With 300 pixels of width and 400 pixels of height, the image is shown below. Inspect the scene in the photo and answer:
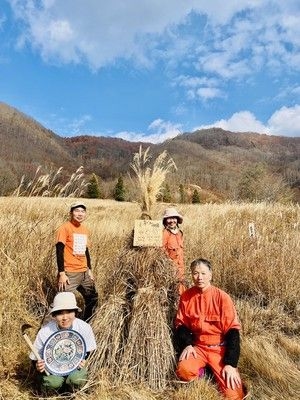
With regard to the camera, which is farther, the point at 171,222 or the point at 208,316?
the point at 171,222

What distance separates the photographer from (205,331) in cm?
340

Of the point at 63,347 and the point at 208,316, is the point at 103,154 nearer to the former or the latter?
the point at 208,316

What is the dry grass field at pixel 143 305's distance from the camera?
10.6 feet

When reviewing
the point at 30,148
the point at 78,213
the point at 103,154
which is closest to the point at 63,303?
the point at 78,213

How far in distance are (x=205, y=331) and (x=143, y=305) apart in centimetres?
54

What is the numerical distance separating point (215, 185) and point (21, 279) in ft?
399

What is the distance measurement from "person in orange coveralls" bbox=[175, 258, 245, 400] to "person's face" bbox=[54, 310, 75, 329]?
2.80 ft

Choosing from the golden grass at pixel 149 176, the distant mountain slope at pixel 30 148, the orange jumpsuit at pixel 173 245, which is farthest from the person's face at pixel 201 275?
the distant mountain slope at pixel 30 148

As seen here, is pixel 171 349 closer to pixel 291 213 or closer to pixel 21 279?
pixel 21 279

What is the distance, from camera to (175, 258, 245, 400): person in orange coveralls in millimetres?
3221

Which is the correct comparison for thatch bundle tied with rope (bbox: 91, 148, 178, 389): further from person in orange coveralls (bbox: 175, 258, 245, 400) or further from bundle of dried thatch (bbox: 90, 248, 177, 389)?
Result: person in orange coveralls (bbox: 175, 258, 245, 400)

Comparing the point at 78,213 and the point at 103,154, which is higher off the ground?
the point at 103,154

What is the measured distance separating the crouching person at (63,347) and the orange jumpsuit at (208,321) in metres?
0.77

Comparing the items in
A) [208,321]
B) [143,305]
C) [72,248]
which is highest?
[72,248]
